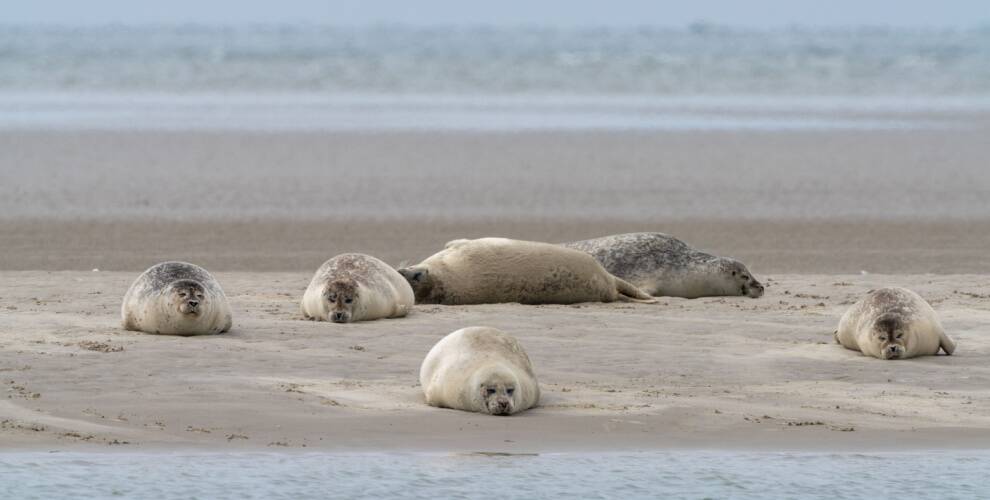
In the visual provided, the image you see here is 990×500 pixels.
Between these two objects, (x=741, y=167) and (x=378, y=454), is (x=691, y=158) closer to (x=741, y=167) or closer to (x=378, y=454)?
(x=741, y=167)

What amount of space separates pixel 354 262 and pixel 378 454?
393cm

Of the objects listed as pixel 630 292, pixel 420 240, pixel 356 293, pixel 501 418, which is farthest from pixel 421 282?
pixel 420 240

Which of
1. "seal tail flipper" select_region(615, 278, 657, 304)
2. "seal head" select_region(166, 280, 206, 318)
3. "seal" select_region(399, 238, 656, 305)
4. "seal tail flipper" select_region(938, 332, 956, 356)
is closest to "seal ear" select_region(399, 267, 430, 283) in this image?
"seal" select_region(399, 238, 656, 305)

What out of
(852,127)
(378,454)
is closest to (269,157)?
(852,127)

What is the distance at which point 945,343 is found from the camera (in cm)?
934

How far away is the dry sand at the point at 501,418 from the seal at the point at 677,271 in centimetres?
82

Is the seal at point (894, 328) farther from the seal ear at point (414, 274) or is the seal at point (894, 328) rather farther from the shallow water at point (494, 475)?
the seal ear at point (414, 274)

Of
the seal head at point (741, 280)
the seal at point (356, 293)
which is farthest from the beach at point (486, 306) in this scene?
the seal head at point (741, 280)

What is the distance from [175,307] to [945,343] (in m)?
4.22

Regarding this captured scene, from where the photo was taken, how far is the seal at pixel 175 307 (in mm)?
9484

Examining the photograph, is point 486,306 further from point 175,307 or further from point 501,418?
point 501,418

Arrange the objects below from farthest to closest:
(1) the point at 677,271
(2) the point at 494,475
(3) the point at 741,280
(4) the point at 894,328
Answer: (1) the point at 677,271 < (3) the point at 741,280 < (4) the point at 894,328 < (2) the point at 494,475

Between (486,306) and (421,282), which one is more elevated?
(421,282)

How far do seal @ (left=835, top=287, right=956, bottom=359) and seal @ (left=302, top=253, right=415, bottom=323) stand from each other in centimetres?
275
